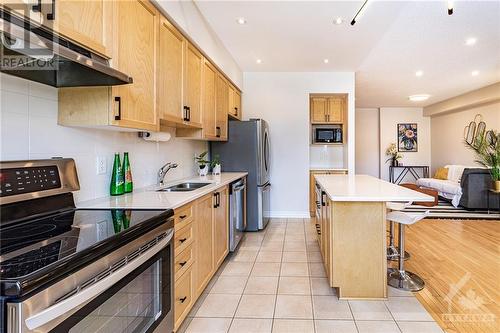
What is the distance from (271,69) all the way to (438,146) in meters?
6.55

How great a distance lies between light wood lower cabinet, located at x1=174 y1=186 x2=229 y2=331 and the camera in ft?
6.00

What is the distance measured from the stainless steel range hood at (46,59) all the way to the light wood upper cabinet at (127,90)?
10 cm

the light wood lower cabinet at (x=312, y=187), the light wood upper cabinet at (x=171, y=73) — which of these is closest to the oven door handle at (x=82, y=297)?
the light wood upper cabinet at (x=171, y=73)

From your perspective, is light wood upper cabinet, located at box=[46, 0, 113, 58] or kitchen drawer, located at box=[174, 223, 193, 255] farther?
kitchen drawer, located at box=[174, 223, 193, 255]

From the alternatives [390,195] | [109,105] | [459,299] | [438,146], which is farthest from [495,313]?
[438,146]

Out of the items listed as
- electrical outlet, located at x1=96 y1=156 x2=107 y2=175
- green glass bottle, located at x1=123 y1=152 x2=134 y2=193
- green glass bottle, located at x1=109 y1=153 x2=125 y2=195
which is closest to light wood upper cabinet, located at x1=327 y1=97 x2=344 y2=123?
green glass bottle, located at x1=123 y1=152 x2=134 y2=193

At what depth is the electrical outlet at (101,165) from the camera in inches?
A: 76.6

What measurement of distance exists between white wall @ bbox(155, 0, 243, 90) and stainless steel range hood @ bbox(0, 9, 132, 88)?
0.94 meters

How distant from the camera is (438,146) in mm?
8852

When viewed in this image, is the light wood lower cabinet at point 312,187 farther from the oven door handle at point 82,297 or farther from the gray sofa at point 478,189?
the oven door handle at point 82,297

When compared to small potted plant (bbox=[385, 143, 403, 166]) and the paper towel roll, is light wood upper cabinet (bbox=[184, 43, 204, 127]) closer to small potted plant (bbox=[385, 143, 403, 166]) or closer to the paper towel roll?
the paper towel roll

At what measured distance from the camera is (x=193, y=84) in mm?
2863

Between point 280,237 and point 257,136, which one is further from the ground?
point 257,136

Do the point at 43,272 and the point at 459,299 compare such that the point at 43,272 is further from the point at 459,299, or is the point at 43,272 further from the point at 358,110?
the point at 358,110
